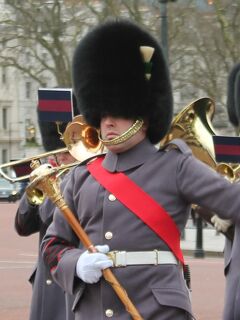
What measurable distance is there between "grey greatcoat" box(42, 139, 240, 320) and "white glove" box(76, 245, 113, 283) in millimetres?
78

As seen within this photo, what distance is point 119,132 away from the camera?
4133mm

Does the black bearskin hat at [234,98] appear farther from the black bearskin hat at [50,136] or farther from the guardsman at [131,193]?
the guardsman at [131,193]

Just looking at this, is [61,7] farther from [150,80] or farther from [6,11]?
[150,80]

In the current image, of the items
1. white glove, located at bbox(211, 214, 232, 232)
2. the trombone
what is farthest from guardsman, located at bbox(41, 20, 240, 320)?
the trombone

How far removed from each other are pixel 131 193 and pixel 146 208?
0.09 m

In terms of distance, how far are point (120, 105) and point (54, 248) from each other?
635mm

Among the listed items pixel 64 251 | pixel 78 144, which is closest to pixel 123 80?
pixel 64 251

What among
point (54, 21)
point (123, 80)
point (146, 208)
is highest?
point (123, 80)

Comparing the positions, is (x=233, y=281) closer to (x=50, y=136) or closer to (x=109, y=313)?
(x=109, y=313)

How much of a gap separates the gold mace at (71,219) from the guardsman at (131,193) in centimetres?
4

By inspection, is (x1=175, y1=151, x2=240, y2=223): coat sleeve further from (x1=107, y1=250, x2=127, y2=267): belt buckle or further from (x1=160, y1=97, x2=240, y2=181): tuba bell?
(x1=160, y1=97, x2=240, y2=181): tuba bell

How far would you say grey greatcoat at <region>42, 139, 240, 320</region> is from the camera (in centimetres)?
392

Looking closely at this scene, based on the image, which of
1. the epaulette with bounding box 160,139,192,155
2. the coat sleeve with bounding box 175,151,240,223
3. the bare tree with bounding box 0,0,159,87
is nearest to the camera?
the coat sleeve with bounding box 175,151,240,223

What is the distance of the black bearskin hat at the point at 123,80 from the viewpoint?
4223mm
